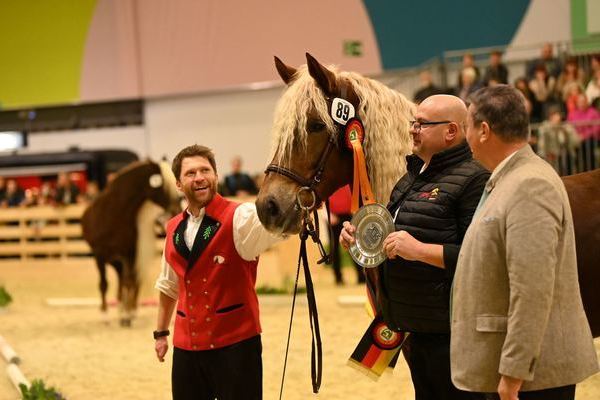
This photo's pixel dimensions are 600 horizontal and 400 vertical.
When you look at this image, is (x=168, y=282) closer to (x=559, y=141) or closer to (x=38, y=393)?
(x=38, y=393)

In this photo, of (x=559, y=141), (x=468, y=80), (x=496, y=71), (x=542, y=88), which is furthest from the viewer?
(x=496, y=71)

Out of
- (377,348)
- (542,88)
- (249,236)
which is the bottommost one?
(377,348)

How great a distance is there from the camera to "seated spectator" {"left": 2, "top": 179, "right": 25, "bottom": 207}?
14.6m

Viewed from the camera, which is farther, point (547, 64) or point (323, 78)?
point (547, 64)

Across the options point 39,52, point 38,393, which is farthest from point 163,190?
point 39,52

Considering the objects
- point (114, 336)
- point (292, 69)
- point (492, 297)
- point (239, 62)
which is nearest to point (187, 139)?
point (239, 62)

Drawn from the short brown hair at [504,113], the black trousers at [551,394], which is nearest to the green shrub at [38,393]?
the black trousers at [551,394]

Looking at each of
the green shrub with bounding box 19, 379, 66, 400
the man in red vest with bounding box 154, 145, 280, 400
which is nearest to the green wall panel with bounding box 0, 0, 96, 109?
the green shrub with bounding box 19, 379, 66, 400

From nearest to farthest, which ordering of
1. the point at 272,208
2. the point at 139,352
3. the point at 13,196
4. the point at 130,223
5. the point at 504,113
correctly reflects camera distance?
the point at 504,113, the point at 272,208, the point at 139,352, the point at 130,223, the point at 13,196

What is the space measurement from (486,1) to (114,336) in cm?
908

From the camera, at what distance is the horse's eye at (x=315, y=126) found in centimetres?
282

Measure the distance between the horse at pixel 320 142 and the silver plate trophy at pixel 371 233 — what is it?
0.87ft

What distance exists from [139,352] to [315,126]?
178 inches

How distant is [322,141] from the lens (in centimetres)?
284
